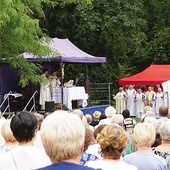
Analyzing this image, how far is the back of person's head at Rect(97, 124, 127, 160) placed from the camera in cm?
392

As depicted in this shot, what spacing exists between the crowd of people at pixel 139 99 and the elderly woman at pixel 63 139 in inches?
864

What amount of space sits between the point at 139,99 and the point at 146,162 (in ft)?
68.8

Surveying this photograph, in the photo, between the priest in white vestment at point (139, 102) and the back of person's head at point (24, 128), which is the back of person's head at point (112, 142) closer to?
the back of person's head at point (24, 128)

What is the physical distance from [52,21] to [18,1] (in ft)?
58.6

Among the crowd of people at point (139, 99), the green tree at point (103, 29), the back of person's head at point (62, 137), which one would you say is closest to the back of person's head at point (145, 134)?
the back of person's head at point (62, 137)

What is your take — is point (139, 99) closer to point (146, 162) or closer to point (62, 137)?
point (146, 162)

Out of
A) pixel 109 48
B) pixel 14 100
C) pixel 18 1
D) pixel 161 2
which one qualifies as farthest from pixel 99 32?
pixel 18 1

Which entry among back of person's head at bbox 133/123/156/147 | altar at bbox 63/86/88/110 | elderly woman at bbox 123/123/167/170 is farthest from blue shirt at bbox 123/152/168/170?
altar at bbox 63/86/88/110

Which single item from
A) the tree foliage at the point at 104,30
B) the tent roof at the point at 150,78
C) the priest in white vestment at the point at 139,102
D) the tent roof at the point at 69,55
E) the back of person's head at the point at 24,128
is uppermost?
the tree foliage at the point at 104,30

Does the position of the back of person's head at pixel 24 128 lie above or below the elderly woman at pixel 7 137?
above

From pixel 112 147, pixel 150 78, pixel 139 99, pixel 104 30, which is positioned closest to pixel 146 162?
pixel 112 147

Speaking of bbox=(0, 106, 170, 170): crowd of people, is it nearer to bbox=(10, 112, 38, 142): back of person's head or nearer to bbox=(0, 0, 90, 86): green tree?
bbox=(10, 112, 38, 142): back of person's head

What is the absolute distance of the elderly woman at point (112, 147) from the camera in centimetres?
391

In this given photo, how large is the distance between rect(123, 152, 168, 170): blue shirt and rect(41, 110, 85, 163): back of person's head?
192cm
